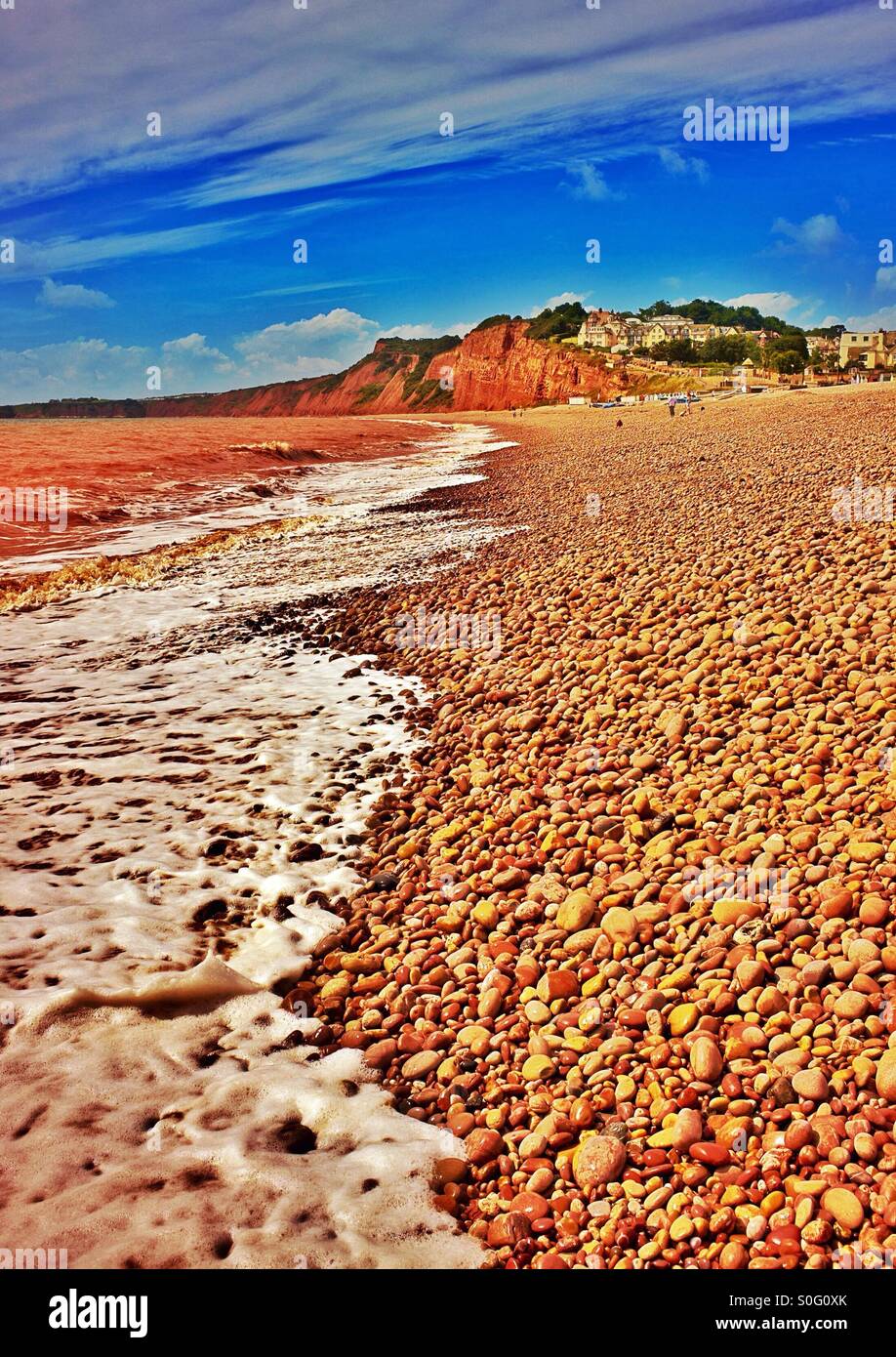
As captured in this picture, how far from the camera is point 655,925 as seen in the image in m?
4.59

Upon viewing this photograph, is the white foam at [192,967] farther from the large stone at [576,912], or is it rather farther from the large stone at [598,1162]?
the large stone at [576,912]

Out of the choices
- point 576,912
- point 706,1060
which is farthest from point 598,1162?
point 576,912

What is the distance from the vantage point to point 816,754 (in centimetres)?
557

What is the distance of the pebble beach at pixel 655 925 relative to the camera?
3172 mm

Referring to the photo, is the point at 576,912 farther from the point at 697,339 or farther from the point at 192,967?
the point at 697,339

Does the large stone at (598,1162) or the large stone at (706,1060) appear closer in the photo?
the large stone at (598,1162)

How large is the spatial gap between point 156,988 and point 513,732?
382 centimetres

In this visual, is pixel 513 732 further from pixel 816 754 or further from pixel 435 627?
pixel 435 627

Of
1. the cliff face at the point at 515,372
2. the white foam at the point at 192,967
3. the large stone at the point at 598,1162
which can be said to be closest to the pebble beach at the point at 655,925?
the large stone at the point at 598,1162

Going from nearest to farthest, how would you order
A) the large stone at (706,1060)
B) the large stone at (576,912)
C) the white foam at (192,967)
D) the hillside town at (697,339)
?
the white foam at (192,967) < the large stone at (706,1060) < the large stone at (576,912) < the hillside town at (697,339)

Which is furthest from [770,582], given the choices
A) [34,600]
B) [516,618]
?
[34,600]

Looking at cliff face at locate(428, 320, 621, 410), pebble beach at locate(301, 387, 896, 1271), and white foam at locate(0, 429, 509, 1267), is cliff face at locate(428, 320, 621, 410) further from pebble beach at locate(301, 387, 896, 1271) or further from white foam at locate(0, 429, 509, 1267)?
pebble beach at locate(301, 387, 896, 1271)
